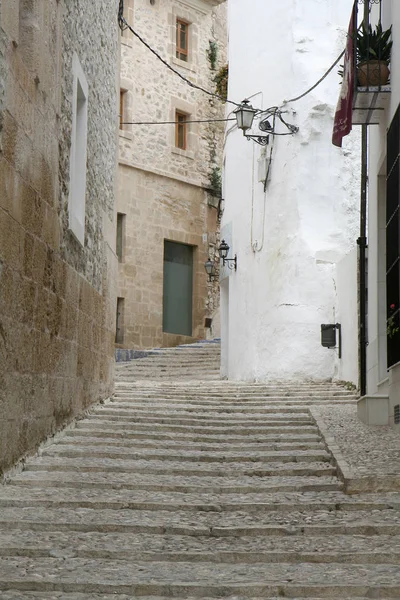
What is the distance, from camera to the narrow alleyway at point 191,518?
4387 mm

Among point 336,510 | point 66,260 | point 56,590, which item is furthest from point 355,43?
point 56,590

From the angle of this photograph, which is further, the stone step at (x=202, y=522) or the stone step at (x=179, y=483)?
the stone step at (x=179, y=483)

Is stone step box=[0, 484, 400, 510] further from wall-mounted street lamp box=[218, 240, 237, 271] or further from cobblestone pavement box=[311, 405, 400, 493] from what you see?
wall-mounted street lamp box=[218, 240, 237, 271]

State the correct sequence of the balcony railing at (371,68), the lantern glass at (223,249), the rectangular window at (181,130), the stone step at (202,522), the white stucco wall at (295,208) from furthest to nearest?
the rectangular window at (181,130)
the lantern glass at (223,249)
the white stucco wall at (295,208)
the balcony railing at (371,68)
the stone step at (202,522)

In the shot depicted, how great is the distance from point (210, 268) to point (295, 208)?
677 cm

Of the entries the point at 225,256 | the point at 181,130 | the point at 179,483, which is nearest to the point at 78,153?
the point at 179,483

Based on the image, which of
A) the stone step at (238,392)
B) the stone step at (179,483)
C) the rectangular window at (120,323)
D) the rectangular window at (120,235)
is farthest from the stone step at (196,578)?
the rectangular window at (120,235)

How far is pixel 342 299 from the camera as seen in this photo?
14688 mm

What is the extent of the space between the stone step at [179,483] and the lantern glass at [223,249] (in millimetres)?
11534

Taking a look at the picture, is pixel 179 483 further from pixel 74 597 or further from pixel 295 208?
pixel 295 208

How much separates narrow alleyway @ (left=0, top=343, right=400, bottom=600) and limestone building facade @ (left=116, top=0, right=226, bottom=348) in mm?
13075

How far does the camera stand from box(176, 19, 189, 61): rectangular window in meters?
24.4

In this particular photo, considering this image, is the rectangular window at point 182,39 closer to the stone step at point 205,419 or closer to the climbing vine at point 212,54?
the climbing vine at point 212,54

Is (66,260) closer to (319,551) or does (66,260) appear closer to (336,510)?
(336,510)
